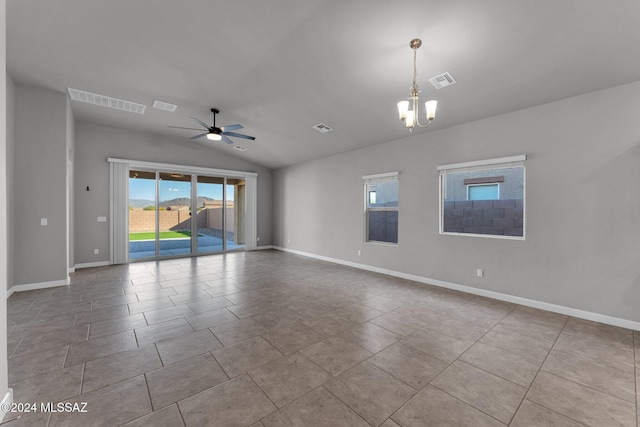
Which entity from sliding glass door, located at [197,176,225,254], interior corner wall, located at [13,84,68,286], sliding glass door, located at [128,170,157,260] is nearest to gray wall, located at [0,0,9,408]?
interior corner wall, located at [13,84,68,286]

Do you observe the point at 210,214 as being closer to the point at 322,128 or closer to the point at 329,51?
the point at 322,128

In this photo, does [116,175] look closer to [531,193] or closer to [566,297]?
[531,193]

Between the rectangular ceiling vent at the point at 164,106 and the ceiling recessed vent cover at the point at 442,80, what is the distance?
449cm

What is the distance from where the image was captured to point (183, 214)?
23.9 feet

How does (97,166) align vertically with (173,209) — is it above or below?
above

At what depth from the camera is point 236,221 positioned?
868 centimetres

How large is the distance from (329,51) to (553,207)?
3.57 meters

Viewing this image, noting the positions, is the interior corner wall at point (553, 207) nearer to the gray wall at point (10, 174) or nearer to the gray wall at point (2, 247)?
the gray wall at point (2, 247)

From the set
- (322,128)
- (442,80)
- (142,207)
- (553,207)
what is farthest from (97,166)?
(553,207)

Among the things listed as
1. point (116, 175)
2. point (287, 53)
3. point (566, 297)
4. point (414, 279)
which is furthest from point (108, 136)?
point (566, 297)

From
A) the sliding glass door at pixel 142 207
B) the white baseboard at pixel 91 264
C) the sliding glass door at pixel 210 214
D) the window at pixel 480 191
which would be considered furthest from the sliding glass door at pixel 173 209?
the window at pixel 480 191

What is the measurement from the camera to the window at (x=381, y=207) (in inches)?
216

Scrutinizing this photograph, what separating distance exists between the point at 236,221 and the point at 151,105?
14.6 feet

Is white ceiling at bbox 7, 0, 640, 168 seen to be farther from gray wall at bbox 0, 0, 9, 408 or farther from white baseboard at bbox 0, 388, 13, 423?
white baseboard at bbox 0, 388, 13, 423
